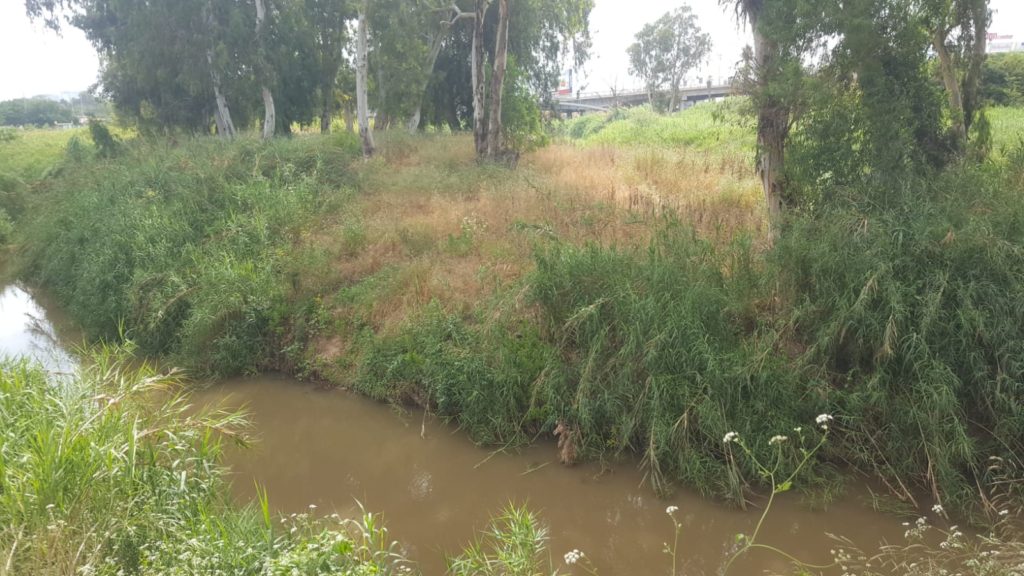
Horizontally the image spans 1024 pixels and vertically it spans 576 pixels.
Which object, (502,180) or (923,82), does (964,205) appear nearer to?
(923,82)

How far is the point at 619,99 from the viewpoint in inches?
2168

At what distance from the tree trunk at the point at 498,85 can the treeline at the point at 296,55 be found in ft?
2.03

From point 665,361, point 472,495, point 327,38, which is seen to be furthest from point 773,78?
point 327,38

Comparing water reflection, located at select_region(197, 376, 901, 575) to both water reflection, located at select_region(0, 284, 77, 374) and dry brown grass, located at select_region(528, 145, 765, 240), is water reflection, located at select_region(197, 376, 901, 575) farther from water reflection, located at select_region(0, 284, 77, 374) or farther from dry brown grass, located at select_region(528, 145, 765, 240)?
dry brown grass, located at select_region(528, 145, 765, 240)

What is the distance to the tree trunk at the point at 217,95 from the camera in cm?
1766

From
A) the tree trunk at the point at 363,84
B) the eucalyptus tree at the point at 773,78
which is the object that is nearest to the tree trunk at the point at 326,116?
the tree trunk at the point at 363,84

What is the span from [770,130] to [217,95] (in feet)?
55.7

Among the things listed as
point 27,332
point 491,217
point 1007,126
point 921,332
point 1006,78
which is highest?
point 1006,78

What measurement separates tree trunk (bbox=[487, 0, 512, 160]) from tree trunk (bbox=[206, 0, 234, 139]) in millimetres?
9035

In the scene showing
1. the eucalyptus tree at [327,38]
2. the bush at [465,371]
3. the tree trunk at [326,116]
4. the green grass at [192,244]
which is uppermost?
the eucalyptus tree at [327,38]

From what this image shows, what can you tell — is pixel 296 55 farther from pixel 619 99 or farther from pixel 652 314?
pixel 619 99

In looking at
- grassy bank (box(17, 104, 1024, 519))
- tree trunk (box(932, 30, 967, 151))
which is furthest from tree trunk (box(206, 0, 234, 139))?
tree trunk (box(932, 30, 967, 151))

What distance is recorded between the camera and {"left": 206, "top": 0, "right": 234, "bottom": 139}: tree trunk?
57.9 ft

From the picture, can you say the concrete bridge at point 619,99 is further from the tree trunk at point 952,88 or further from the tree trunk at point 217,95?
the tree trunk at point 952,88
